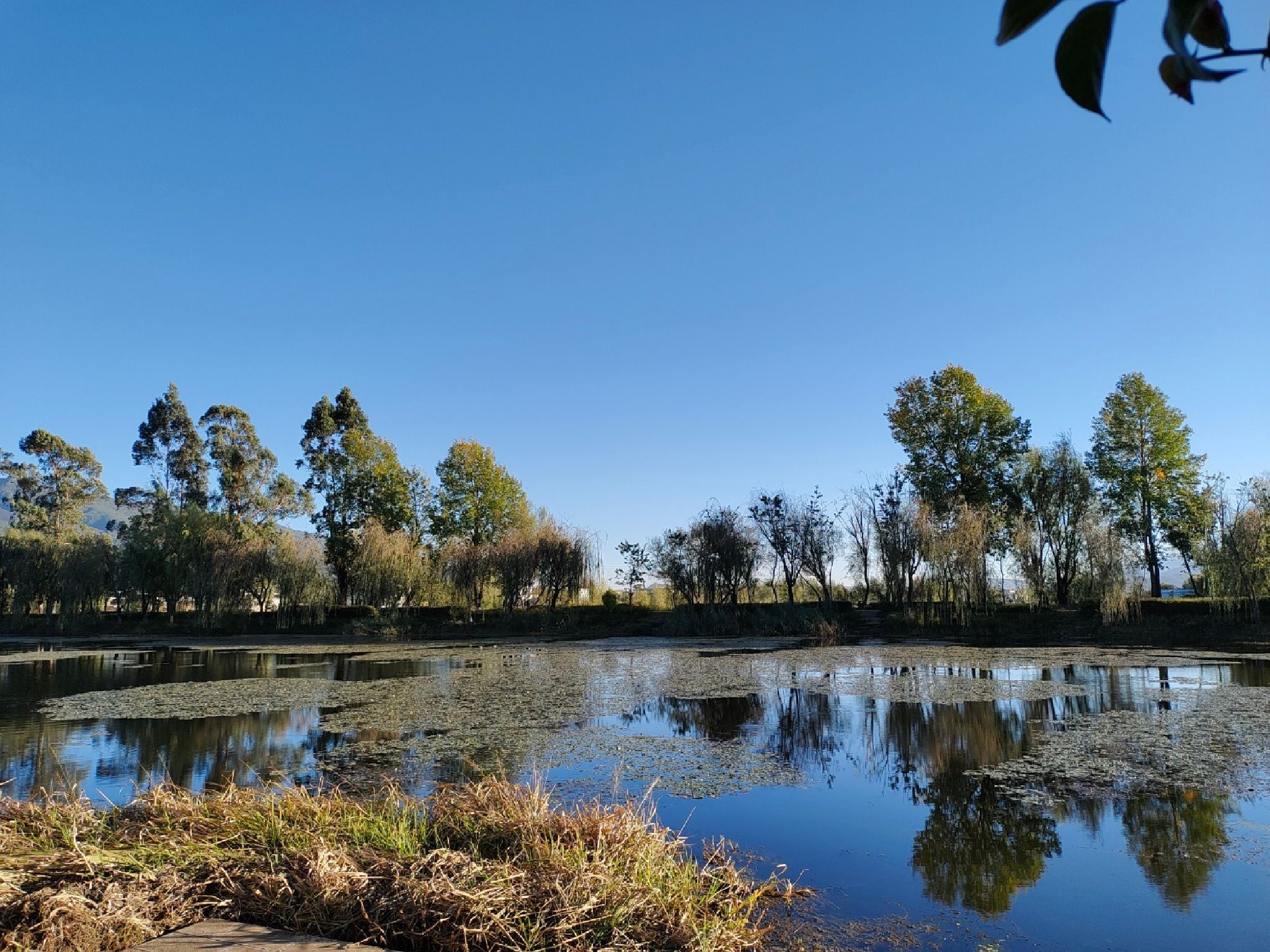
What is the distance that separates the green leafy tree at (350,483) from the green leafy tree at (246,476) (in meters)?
4.68

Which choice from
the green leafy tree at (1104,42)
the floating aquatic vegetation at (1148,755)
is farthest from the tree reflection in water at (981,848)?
the green leafy tree at (1104,42)

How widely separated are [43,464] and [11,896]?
61383 mm

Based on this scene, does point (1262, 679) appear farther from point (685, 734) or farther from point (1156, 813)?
point (685, 734)

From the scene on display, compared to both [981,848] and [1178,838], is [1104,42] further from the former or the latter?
[1178,838]

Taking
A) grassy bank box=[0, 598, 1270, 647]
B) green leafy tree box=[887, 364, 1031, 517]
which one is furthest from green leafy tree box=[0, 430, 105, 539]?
green leafy tree box=[887, 364, 1031, 517]

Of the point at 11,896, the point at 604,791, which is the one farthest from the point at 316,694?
the point at 11,896

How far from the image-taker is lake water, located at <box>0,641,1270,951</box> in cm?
516

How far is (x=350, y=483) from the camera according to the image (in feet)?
143

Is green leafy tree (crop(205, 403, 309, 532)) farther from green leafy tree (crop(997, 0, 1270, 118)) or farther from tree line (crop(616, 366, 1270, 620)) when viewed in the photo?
green leafy tree (crop(997, 0, 1270, 118))

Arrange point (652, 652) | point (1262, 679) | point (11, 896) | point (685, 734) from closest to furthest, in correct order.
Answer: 1. point (11, 896)
2. point (685, 734)
3. point (1262, 679)
4. point (652, 652)

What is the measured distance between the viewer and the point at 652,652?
2486 cm

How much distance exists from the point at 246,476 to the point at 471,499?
15.3 m

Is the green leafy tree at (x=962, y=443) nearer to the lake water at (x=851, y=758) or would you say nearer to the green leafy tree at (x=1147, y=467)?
the green leafy tree at (x=1147, y=467)

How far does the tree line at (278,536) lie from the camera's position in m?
37.6
